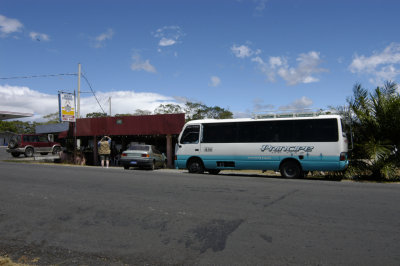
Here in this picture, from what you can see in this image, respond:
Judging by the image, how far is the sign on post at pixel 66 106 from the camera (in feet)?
89.9

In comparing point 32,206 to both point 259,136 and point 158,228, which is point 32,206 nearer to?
point 158,228

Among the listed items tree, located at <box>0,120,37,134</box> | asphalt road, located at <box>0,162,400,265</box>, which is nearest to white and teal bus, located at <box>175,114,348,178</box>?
asphalt road, located at <box>0,162,400,265</box>

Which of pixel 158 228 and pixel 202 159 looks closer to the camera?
pixel 158 228

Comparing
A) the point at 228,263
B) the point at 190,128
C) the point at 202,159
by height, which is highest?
the point at 190,128

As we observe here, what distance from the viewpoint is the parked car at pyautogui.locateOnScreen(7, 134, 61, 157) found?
33562mm

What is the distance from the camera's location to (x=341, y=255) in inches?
177

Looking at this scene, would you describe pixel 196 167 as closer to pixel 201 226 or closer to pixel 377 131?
pixel 377 131

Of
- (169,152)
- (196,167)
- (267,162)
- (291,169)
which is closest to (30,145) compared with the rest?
(169,152)

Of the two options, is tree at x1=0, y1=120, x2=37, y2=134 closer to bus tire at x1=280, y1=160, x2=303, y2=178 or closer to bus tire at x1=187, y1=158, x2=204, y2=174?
bus tire at x1=187, y1=158, x2=204, y2=174

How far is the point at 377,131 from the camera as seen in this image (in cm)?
1420

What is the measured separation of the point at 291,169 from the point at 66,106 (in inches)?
812

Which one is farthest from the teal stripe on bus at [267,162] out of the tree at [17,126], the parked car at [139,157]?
the tree at [17,126]

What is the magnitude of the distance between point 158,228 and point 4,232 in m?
2.67

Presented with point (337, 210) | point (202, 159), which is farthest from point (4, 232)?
point (202, 159)
